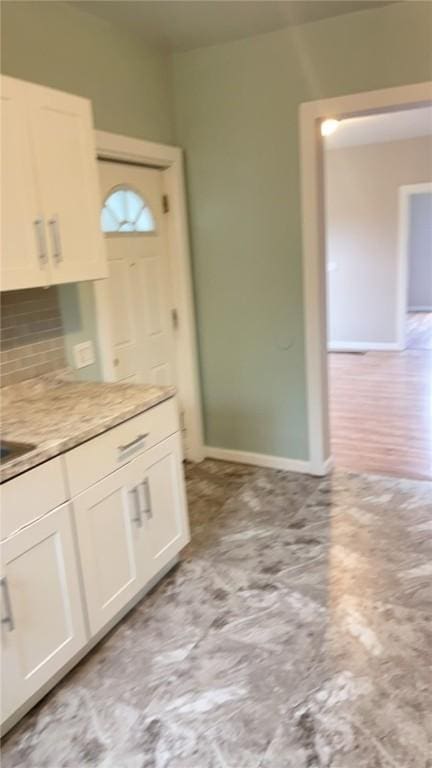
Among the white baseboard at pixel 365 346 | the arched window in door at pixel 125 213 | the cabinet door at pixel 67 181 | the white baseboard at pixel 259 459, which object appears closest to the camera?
the cabinet door at pixel 67 181

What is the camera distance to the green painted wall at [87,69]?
2.42 metres

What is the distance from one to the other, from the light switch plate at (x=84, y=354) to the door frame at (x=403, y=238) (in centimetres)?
533

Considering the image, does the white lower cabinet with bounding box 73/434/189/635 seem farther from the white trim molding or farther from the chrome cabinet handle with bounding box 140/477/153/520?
the white trim molding

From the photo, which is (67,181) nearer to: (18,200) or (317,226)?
(18,200)

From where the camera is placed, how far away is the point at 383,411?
16.1 feet

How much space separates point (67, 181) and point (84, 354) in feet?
3.02

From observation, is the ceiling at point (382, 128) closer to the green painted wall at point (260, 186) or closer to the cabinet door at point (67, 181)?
the green painted wall at point (260, 186)

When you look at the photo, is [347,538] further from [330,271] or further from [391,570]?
[330,271]

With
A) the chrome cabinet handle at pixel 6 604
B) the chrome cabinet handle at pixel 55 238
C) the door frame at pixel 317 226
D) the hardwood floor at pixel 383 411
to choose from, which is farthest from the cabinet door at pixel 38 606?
the hardwood floor at pixel 383 411

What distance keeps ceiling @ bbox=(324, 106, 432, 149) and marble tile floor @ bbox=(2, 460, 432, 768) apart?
4.04m

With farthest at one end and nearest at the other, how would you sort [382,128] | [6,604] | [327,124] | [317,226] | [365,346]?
[365,346]
[382,128]
[327,124]
[317,226]
[6,604]

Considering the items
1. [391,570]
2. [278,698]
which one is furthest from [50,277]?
[391,570]

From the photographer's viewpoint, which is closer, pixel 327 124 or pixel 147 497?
pixel 147 497

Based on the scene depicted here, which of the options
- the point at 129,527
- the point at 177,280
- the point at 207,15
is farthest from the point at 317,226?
the point at 129,527
